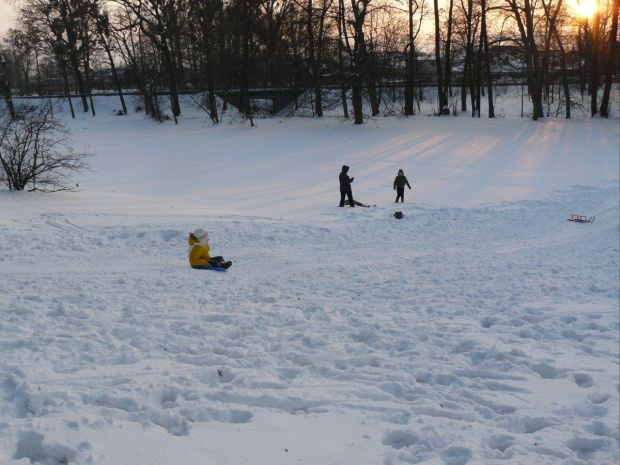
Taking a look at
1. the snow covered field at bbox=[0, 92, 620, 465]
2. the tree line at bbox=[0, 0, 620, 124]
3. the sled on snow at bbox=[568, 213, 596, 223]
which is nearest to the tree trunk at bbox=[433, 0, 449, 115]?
the tree line at bbox=[0, 0, 620, 124]

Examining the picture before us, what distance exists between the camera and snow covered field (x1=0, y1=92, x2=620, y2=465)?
5148 mm

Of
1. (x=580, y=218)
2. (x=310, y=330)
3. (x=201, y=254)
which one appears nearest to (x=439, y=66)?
(x=580, y=218)

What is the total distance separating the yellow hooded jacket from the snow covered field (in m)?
0.36

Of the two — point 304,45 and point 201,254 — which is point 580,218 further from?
point 304,45

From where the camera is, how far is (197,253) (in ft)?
34.4

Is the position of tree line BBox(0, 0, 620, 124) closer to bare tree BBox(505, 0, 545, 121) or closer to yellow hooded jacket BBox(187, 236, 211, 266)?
bare tree BBox(505, 0, 545, 121)

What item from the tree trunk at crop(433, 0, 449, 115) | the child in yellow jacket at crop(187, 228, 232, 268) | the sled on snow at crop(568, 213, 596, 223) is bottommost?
the sled on snow at crop(568, 213, 596, 223)

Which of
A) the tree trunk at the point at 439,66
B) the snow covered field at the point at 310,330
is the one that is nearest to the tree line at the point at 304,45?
the tree trunk at the point at 439,66

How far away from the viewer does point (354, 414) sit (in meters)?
5.65

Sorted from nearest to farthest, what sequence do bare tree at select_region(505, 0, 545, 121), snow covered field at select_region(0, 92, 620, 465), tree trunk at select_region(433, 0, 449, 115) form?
snow covered field at select_region(0, 92, 620, 465) → bare tree at select_region(505, 0, 545, 121) → tree trunk at select_region(433, 0, 449, 115)

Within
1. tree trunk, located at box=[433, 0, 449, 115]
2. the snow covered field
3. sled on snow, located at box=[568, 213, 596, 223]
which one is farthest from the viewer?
tree trunk, located at box=[433, 0, 449, 115]

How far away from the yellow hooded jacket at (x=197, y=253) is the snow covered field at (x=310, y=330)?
1.17 ft

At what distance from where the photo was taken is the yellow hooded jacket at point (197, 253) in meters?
10.5

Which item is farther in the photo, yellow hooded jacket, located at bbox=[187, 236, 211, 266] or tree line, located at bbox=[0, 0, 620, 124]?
tree line, located at bbox=[0, 0, 620, 124]
